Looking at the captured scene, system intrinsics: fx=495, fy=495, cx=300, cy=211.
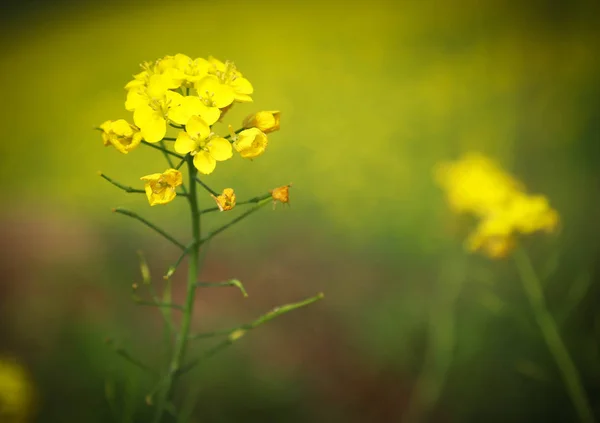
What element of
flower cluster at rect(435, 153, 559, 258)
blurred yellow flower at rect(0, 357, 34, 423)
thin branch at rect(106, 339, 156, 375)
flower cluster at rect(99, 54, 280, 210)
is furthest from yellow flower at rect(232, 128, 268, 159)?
blurred yellow flower at rect(0, 357, 34, 423)

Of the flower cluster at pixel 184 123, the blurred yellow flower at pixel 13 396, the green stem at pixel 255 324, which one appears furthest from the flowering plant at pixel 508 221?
the blurred yellow flower at pixel 13 396

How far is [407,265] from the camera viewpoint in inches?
55.9

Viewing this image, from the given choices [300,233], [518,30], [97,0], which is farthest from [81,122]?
[518,30]

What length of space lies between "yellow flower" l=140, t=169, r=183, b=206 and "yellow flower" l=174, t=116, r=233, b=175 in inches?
1.0

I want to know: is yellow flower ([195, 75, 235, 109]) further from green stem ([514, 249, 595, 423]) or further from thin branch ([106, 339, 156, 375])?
green stem ([514, 249, 595, 423])

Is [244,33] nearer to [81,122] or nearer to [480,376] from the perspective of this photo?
[81,122]

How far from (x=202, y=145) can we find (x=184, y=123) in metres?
0.03

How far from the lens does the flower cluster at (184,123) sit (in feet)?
1.65

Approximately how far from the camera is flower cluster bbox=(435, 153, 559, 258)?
862 millimetres

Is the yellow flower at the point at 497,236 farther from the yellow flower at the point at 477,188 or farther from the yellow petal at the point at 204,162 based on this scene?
the yellow petal at the point at 204,162

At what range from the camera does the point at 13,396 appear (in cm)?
84

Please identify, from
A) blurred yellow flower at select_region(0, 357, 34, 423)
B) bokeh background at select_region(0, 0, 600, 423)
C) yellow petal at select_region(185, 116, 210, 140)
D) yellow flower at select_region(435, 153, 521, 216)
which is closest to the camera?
yellow petal at select_region(185, 116, 210, 140)

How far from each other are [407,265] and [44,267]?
0.94 m

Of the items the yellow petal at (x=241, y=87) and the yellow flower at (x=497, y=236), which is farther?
the yellow flower at (x=497, y=236)
